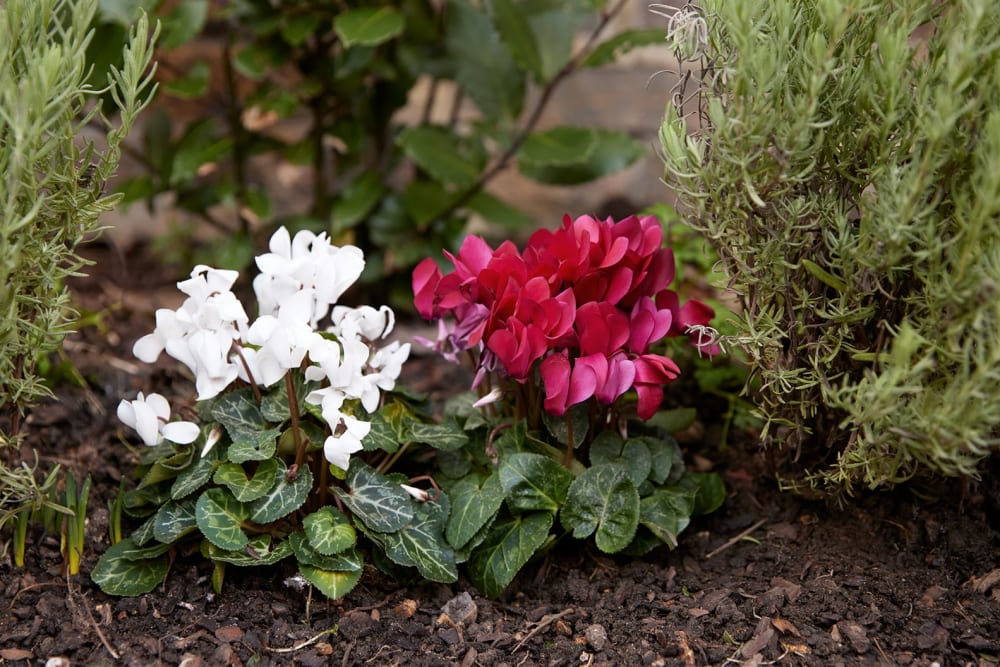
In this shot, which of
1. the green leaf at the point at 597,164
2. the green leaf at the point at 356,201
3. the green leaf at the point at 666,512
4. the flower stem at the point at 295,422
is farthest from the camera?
the green leaf at the point at 356,201

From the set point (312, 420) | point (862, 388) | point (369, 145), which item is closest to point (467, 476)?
point (312, 420)

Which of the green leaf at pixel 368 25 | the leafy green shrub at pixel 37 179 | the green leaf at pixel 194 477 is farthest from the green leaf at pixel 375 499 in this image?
the green leaf at pixel 368 25

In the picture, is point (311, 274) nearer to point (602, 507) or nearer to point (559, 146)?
point (602, 507)

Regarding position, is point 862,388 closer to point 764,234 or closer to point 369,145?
point 764,234

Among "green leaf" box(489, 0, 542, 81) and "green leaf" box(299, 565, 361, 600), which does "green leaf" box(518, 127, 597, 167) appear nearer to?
"green leaf" box(489, 0, 542, 81)

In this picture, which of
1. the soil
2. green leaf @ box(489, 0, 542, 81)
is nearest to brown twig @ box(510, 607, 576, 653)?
the soil

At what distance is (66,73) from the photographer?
1.49 meters

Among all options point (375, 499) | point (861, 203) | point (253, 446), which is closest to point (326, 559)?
point (375, 499)

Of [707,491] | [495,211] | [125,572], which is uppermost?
[495,211]

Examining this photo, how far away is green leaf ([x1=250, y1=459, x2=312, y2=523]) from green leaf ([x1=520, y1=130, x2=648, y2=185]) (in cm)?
128

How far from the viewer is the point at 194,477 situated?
1718mm

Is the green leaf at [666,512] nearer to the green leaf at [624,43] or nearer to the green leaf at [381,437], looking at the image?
the green leaf at [381,437]

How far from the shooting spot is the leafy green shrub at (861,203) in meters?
1.36

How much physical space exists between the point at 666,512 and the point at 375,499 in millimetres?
556
